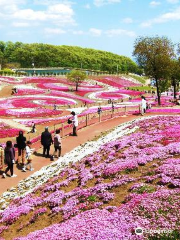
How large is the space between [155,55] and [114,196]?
53704mm

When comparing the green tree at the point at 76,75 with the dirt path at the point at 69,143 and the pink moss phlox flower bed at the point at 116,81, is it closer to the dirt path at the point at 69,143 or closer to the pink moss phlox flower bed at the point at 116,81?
the pink moss phlox flower bed at the point at 116,81

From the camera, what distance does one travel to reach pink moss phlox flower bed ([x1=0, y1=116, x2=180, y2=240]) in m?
11.1

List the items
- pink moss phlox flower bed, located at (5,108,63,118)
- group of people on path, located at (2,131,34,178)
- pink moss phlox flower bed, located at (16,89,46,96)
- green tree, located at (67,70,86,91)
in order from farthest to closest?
green tree, located at (67,70,86,91), pink moss phlox flower bed, located at (16,89,46,96), pink moss phlox flower bed, located at (5,108,63,118), group of people on path, located at (2,131,34,178)

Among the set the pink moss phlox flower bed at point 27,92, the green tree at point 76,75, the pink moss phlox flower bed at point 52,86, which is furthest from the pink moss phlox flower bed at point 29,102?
the pink moss phlox flower bed at point 52,86

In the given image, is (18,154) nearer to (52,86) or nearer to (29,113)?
(29,113)

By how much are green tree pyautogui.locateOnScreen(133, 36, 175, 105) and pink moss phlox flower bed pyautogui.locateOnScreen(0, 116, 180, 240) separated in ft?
139

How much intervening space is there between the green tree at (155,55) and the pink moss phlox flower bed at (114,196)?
4229 centimetres

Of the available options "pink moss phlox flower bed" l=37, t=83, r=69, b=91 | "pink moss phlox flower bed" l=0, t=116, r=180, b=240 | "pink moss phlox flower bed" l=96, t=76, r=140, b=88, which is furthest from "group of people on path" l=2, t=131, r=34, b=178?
"pink moss phlox flower bed" l=96, t=76, r=140, b=88

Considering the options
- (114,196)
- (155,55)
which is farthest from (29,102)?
(114,196)

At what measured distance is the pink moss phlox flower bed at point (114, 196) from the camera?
11062 millimetres

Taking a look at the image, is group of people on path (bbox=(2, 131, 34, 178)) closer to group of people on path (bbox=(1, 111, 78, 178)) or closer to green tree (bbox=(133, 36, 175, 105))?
group of people on path (bbox=(1, 111, 78, 178))

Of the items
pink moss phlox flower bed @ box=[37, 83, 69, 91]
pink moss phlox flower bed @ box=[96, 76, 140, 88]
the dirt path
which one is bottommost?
the dirt path

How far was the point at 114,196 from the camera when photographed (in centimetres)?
1427

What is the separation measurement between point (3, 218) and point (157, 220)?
8.00m
